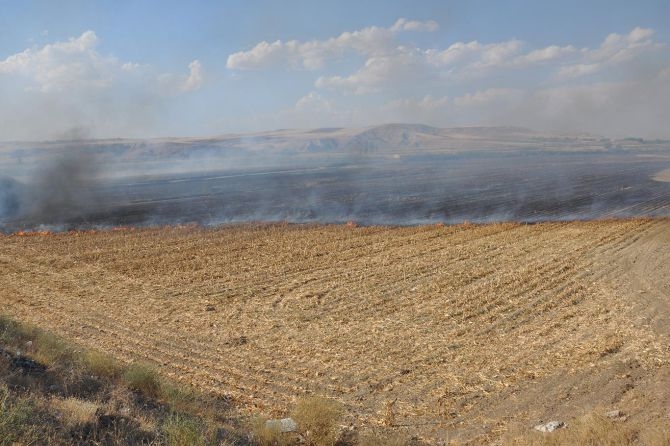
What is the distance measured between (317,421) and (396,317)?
→ 551 cm

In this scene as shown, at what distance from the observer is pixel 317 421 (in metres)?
7.07

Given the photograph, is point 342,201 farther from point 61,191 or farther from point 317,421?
point 317,421

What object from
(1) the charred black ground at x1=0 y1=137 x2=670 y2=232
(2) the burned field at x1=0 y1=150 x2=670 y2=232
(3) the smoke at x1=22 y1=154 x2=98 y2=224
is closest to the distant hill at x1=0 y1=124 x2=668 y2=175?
(3) the smoke at x1=22 y1=154 x2=98 y2=224

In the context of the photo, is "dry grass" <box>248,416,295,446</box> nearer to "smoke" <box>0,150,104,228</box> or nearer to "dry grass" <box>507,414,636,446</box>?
"dry grass" <box>507,414,636,446</box>

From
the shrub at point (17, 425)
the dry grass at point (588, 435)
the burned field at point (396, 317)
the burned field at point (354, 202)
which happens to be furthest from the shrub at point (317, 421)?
the burned field at point (354, 202)

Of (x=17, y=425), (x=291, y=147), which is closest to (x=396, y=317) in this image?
(x=17, y=425)

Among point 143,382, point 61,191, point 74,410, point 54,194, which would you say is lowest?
point 143,382

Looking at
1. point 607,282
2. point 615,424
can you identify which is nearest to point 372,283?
point 607,282

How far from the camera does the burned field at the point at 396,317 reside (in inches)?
326

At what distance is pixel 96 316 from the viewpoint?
13.2 m

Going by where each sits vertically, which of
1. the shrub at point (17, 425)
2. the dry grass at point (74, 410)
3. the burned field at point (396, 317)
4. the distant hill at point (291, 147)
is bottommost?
the burned field at point (396, 317)

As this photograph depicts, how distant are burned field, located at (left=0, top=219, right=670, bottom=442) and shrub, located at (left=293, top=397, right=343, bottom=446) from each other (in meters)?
0.76

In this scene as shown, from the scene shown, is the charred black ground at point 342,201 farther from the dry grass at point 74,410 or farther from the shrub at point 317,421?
the dry grass at point 74,410

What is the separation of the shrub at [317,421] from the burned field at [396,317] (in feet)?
2.49
